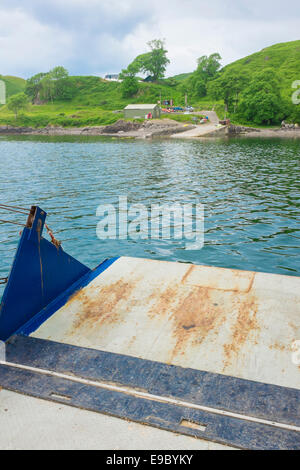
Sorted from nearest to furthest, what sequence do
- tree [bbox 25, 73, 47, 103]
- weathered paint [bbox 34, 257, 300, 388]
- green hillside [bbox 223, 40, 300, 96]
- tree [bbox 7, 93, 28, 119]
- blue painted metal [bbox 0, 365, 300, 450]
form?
blue painted metal [bbox 0, 365, 300, 450]
weathered paint [bbox 34, 257, 300, 388]
tree [bbox 7, 93, 28, 119]
green hillside [bbox 223, 40, 300, 96]
tree [bbox 25, 73, 47, 103]

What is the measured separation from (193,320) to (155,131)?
82685 mm

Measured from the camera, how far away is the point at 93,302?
22.0 ft

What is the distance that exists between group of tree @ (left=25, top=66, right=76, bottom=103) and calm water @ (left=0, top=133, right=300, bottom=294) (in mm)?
123551

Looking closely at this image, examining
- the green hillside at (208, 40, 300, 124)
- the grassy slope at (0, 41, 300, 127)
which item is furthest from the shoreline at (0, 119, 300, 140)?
the green hillside at (208, 40, 300, 124)

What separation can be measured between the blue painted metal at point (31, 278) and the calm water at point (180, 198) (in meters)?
4.68

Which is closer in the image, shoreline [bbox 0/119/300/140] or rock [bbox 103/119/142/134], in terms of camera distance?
shoreline [bbox 0/119/300/140]

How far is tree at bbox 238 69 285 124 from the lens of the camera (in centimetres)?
8881

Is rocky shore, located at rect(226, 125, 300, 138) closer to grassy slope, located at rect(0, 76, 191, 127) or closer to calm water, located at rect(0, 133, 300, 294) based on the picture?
grassy slope, located at rect(0, 76, 191, 127)

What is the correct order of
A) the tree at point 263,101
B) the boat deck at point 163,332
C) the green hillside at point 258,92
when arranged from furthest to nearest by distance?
the green hillside at point 258,92 → the tree at point 263,101 → the boat deck at point 163,332

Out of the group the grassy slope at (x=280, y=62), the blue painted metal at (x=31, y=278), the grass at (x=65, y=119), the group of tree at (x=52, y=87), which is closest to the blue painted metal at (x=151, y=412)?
the blue painted metal at (x=31, y=278)

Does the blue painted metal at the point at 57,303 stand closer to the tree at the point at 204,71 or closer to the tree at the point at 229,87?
the tree at the point at 229,87

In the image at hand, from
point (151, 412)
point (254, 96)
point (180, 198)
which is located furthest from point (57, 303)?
point (254, 96)

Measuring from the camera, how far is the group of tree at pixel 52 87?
5792 inches

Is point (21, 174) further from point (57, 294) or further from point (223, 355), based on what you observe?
point (223, 355)
